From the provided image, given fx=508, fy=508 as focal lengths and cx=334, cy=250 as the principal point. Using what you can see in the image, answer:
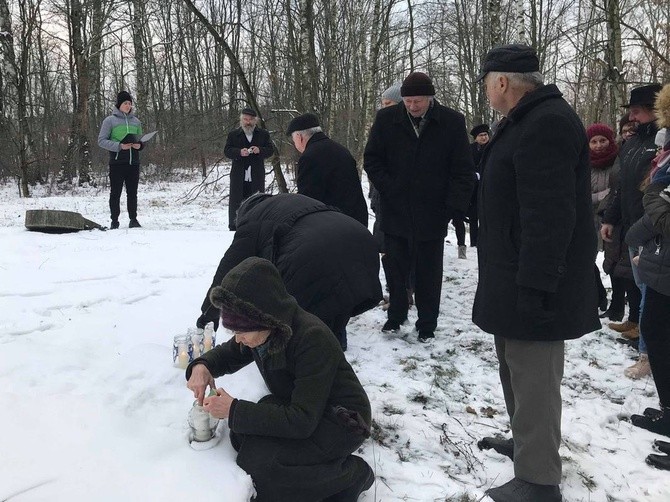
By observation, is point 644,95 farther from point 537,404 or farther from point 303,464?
point 303,464

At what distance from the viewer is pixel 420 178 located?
12.7ft

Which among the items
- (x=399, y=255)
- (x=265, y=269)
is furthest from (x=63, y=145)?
(x=265, y=269)

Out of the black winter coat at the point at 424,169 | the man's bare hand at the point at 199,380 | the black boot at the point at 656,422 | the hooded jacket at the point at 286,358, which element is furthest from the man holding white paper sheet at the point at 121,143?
the black boot at the point at 656,422

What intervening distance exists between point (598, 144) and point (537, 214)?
11.3 ft

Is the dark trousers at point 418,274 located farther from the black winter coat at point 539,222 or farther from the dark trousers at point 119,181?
the dark trousers at point 119,181

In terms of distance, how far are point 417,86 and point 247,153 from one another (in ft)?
11.9

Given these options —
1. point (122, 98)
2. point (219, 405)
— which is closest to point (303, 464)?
point (219, 405)

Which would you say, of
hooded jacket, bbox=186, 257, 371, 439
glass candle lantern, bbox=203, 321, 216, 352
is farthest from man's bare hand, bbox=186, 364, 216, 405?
glass candle lantern, bbox=203, 321, 216, 352

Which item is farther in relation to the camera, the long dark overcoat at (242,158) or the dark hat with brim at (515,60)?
the long dark overcoat at (242,158)

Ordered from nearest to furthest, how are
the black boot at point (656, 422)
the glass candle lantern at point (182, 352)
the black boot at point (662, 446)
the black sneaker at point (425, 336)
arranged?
the black boot at point (662, 446)
the black boot at point (656, 422)
the glass candle lantern at point (182, 352)
the black sneaker at point (425, 336)

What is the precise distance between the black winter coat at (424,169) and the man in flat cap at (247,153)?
130 inches

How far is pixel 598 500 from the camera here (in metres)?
2.37

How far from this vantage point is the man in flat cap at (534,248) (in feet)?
6.43

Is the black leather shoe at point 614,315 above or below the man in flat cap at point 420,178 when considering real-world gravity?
below
